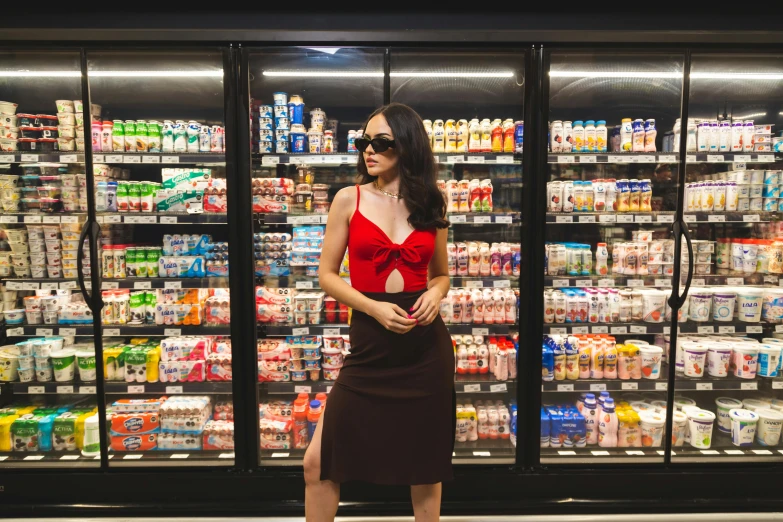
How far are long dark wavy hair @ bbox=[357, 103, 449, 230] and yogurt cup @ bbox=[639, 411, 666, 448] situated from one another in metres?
2.08

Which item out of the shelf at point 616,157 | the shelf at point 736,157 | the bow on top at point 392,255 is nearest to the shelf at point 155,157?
the bow on top at point 392,255

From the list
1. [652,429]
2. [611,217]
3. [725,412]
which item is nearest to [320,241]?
[611,217]

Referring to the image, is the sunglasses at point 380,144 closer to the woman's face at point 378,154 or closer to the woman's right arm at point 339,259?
the woman's face at point 378,154

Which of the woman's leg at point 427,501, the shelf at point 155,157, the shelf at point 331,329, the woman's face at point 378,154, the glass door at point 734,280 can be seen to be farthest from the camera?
the glass door at point 734,280

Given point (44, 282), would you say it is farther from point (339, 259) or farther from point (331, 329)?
point (339, 259)

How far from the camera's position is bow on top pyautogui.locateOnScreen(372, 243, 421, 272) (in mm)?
1562

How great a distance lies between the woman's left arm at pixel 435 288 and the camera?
5.08 feet

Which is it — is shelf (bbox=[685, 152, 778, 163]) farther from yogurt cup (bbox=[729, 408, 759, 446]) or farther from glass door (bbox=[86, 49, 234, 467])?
glass door (bbox=[86, 49, 234, 467])

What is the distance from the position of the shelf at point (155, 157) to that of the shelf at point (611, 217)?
190 cm

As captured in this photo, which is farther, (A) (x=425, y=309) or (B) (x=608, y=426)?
(B) (x=608, y=426)

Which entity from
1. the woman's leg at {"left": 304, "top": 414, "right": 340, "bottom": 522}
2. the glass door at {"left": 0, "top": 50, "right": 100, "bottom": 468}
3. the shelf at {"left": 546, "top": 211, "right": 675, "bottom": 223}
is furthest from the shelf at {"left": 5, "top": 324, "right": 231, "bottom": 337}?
the shelf at {"left": 546, "top": 211, "right": 675, "bottom": 223}

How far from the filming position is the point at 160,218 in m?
2.57

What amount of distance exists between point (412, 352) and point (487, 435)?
1.53m

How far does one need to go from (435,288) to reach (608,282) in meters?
1.53
